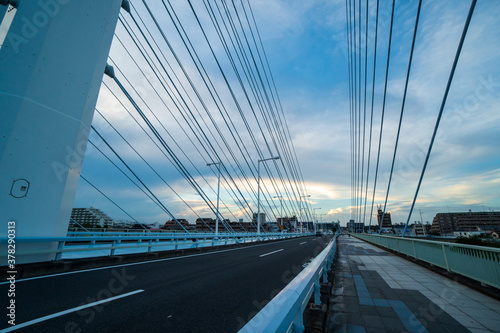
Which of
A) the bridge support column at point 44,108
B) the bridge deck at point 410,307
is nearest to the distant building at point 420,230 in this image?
the bridge deck at point 410,307

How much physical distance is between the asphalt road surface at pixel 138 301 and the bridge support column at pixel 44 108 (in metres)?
2.08

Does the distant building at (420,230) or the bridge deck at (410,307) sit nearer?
the bridge deck at (410,307)

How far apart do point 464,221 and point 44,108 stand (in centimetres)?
15709

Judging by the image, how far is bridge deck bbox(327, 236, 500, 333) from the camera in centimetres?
328

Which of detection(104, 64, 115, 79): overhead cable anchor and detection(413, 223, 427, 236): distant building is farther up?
detection(104, 64, 115, 79): overhead cable anchor

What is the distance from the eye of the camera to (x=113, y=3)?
8633 mm

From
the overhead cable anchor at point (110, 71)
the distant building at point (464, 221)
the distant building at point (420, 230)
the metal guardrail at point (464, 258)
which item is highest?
the overhead cable anchor at point (110, 71)

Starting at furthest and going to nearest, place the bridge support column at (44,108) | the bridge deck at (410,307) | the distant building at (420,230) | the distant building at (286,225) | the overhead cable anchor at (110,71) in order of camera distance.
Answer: the distant building at (420,230), the distant building at (286,225), the overhead cable anchor at (110,71), the bridge support column at (44,108), the bridge deck at (410,307)

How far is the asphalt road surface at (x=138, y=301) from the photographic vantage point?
10.3ft

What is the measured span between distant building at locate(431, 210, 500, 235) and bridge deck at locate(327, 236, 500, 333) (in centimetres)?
13034

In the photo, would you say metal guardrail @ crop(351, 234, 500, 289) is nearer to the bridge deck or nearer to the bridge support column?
the bridge deck

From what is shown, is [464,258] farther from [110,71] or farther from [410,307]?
[110,71]

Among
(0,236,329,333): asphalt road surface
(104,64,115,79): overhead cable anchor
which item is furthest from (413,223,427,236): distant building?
(104,64,115,79): overhead cable anchor

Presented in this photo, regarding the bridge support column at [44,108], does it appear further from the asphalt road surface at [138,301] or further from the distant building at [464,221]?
the distant building at [464,221]
